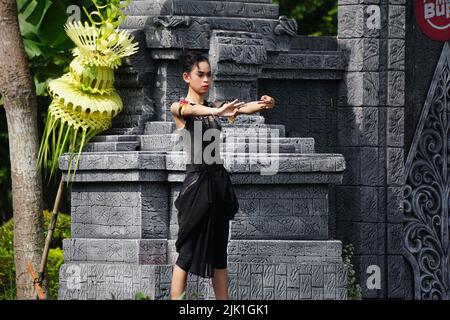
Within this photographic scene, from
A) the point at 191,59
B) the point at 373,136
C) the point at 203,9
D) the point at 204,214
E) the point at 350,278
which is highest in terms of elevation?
the point at 203,9

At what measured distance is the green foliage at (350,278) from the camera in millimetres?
14547

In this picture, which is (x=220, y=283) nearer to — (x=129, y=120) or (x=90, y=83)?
(x=129, y=120)

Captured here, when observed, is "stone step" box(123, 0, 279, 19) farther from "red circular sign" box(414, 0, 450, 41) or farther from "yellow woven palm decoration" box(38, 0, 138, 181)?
"red circular sign" box(414, 0, 450, 41)

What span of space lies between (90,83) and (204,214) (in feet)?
7.16

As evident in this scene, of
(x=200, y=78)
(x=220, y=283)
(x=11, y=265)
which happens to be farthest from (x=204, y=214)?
(x=11, y=265)

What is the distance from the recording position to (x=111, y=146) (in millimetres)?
13977

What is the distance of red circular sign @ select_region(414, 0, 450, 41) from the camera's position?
16.0 m

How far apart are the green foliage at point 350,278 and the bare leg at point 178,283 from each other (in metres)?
2.47

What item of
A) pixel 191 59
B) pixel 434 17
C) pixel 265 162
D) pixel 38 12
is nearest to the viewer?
pixel 191 59

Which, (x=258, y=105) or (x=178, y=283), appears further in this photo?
(x=178, y=283)

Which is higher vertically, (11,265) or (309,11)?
(309,11)

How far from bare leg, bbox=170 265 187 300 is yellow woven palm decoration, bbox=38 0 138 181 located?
1.97 meters

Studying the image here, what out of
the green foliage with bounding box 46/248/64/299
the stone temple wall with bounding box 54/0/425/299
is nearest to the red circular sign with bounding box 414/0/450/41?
the stone temple wall with bounding box 54/0/425/299

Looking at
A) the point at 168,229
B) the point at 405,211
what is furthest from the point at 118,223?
the point at 405,211
